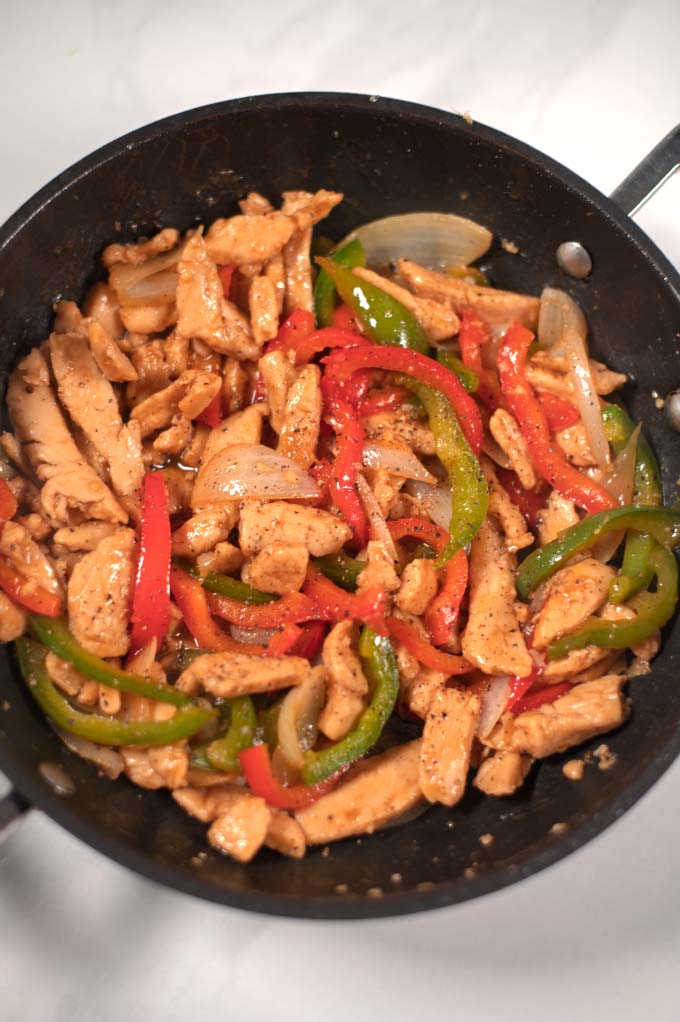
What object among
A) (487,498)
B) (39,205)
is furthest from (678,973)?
(39,205)

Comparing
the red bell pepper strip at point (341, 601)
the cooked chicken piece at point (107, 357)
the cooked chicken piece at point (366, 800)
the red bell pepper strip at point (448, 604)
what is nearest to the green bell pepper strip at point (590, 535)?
the red bell pepper strip at point (448, 604)

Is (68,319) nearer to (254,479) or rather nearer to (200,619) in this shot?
(254,479)

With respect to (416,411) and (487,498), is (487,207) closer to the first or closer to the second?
(416,411)

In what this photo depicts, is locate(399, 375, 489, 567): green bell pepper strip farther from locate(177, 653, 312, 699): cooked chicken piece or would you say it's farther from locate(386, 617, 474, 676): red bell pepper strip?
locate(177, 653, 312, 699): cooked chicken piece

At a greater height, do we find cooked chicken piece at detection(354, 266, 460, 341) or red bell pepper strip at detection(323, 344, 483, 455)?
cooked chicken piece at detection(354, 266, 460, 341)

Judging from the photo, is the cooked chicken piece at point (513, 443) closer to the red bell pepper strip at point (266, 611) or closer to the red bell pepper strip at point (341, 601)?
the red bell pepper strip at point (341, 601)

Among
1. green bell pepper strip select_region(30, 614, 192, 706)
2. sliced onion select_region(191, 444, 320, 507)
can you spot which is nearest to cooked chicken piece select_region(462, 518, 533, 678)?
sliced onion select_region(191, 444, 320, 507)
